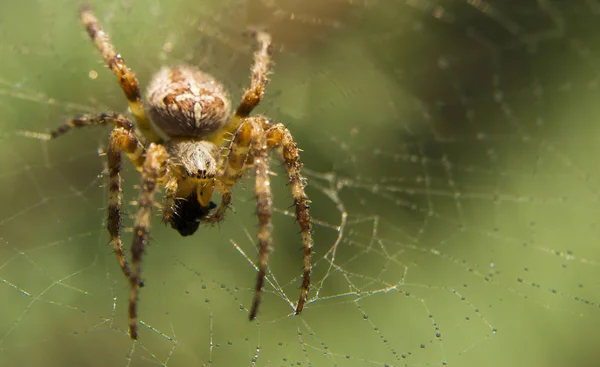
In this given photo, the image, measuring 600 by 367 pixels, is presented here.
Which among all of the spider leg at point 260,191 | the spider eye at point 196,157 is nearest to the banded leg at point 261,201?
the spider leg at point 260,191

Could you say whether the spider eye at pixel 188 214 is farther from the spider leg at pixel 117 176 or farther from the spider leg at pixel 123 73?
the spider leg at pixel 123 73

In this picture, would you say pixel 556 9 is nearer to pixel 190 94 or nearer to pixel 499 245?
pixel 499 245

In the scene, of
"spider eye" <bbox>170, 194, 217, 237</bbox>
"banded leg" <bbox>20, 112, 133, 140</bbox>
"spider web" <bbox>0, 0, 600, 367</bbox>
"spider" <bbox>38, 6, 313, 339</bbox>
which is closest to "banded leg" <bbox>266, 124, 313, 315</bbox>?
"spider" <bbox>38, 6, 313, 339</bbox>

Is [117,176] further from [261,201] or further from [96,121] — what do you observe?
[261,201]

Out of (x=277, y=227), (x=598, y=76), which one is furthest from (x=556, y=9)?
(x=277, y=227)

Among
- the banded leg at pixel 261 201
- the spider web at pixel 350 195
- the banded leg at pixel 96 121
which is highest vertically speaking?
the banded leg at pixel 261 201

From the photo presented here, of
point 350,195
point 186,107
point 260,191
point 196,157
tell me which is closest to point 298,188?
point 260,191

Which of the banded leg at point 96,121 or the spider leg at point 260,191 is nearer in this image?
the spider leg at point 260,191
